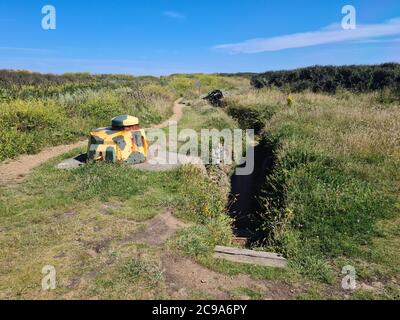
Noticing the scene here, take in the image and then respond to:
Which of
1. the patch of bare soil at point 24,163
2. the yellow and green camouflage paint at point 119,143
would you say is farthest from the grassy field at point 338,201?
the patch of bare soil at point 24,163

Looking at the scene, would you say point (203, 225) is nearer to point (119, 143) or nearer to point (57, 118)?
point (119, 143)

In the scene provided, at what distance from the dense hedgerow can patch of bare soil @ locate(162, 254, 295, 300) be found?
62.8 ft

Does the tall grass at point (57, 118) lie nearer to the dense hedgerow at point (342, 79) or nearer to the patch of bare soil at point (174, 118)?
the patch of bare soil at point (174, 118)

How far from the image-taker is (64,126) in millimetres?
13148

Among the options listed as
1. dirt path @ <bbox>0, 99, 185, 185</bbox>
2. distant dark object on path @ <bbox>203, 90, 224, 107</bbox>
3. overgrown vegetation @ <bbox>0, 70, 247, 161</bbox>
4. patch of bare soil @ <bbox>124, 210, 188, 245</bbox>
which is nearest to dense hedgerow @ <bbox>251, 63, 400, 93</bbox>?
distant dark object on path @ <bbox>203, 90, 224, 107</bbox>

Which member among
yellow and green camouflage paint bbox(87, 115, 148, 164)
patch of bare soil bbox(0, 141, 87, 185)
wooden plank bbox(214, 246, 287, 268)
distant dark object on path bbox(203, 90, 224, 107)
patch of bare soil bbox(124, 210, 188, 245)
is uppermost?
distant dark object on path bbox(203, 90, 224, 107)

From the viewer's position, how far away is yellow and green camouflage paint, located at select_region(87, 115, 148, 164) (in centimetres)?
853

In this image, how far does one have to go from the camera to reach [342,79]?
25828mm

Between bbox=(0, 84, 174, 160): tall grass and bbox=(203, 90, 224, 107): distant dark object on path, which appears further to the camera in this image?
bbox=(203, 90, 224, 107): distant dark object on path

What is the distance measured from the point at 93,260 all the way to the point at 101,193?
7.98 ft

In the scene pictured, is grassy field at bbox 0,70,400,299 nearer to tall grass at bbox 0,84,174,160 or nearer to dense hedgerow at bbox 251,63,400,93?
tall grass at bbox 0,84,174,160

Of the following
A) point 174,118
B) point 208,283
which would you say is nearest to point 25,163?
point 208,283
